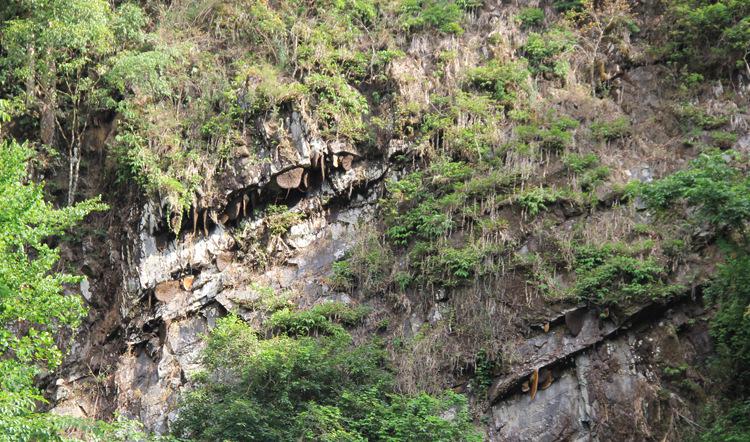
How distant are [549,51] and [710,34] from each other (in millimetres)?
3375

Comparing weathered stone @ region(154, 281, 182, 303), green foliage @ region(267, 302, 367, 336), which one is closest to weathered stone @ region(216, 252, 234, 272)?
weathered stone @ region(154, 281, 182, 303)

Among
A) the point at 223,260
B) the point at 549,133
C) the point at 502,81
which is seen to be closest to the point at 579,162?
the point at 549,133

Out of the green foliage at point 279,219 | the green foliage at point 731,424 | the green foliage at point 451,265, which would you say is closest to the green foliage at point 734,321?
the green foliage at point 731,424

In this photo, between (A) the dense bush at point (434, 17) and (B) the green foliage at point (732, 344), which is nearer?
(B) the green foliage at point (732, 344)

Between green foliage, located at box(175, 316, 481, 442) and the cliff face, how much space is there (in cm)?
92

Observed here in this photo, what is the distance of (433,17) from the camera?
18375mm

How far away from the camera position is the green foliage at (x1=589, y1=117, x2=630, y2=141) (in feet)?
50.0

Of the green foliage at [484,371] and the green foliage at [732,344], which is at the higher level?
the green foliage at [732,344]

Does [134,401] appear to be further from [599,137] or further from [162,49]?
[599,137]

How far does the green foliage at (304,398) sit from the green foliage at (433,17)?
856 cm

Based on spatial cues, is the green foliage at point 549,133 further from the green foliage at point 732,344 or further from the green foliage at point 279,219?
the green foliage at point 279,219

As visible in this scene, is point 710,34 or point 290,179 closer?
point 290,179

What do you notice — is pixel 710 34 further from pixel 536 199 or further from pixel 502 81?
pixel 536 199

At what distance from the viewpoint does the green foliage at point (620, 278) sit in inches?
480
